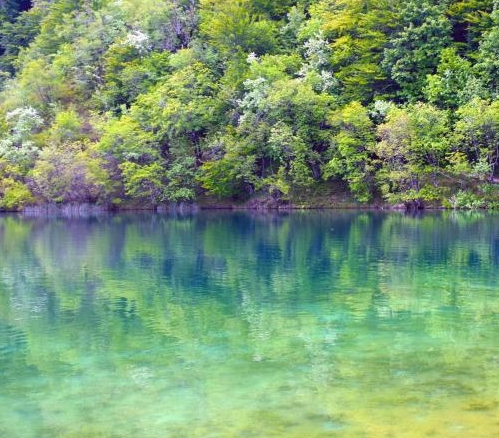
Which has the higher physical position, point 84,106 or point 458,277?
point 84,106

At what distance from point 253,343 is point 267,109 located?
129 feet

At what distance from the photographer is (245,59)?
5488cm

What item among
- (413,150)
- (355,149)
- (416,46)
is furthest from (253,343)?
(416,46)

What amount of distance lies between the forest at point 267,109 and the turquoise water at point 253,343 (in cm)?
2232

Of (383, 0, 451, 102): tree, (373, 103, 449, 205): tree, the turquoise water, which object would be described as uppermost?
(383, 0, 451, 102): tree

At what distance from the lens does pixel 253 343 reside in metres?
11.0

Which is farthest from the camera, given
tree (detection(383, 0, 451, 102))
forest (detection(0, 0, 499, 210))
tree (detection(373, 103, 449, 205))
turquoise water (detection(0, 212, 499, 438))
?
tree (detection(383, 0, 451, 102))

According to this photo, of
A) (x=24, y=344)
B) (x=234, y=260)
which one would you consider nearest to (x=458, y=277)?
(x=234, y=260)

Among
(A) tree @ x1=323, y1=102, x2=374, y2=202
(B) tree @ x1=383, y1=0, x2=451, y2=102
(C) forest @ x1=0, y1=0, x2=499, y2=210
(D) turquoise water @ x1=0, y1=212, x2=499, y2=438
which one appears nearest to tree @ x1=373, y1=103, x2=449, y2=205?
(C) forest @ x1=0, y1=0, x2=499, y2=210

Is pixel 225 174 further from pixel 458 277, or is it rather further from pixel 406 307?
pixel 406 307

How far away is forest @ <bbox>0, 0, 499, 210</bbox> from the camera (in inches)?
1773

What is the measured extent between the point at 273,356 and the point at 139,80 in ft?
168

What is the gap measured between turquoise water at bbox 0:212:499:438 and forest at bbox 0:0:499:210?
2232 centimetres

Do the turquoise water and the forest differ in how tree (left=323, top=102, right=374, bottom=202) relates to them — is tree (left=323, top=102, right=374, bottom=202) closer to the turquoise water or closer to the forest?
the forest
